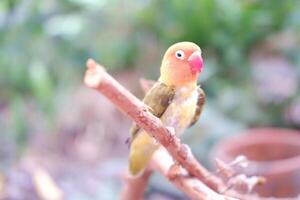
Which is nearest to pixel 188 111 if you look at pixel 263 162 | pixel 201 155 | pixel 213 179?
pixel 213 179

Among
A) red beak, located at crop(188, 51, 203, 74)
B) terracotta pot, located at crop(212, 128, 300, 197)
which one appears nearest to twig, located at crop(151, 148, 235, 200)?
red beak, located at crop(188, 51, 203, 74)

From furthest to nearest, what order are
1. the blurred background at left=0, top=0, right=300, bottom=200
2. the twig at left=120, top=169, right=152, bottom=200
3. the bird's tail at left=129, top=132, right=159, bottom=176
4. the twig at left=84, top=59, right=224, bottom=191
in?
the blurred background at left=0, top=0, right=300, bottom=200, the twig at left=120, top=169, right=152, bottom=200, the bird's tail at left=129, top=132, right=159, bottom=176, the twig at left=84, top=59, right=224, bottom=191

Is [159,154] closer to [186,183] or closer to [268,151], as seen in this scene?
[186,183]

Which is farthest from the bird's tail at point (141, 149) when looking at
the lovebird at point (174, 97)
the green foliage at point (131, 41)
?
the green foliage at point (131, 41)

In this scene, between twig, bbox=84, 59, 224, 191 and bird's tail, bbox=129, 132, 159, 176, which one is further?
bird's tail, bbox=129, 132, 159, 176

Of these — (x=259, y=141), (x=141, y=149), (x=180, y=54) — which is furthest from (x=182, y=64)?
(x=259, y=141)

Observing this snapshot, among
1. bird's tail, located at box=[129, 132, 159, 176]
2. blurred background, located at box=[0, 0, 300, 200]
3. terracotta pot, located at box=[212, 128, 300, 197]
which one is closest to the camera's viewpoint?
bird's tail, located at box=[129, 132, 159, 176]

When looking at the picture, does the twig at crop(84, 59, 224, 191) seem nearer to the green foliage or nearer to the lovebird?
the lovebird

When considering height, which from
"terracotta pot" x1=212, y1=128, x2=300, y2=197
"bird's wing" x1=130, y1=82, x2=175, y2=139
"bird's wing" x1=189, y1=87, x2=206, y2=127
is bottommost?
"bird's wing" x1=130, y1=82, x2=175, y2=139
